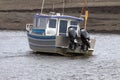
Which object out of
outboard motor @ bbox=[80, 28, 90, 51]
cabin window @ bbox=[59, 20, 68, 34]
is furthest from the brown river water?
cabin window @ bbox=[59, 20, 68, 34]

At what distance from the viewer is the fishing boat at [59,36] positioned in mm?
36500

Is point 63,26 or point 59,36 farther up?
point 63,26

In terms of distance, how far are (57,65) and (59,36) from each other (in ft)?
14.9

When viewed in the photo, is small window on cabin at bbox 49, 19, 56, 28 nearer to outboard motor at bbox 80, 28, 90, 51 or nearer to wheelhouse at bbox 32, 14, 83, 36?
wheelhouse at bbox 32, 14, 83, 36

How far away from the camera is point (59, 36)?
120ft

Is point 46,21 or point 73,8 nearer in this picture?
point 46,21

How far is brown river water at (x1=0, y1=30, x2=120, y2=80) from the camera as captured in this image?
28297mm

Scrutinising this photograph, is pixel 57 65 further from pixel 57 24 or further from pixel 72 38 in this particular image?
pixel 57 24

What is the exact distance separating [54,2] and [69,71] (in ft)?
140

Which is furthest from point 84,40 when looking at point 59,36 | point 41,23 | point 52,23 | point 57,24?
point 41,23

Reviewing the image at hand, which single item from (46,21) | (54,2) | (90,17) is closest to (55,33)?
(46,21)

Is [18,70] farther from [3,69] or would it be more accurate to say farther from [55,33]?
[55,33]

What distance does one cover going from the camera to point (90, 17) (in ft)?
214

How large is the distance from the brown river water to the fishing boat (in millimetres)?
559
